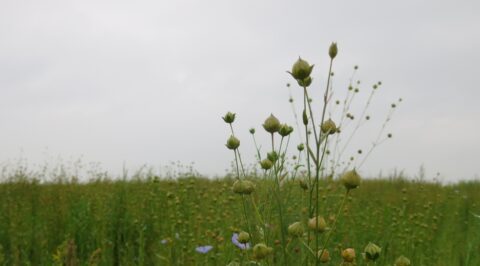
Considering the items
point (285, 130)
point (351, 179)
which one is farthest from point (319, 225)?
point (285, 130)

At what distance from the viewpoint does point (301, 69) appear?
0.92m

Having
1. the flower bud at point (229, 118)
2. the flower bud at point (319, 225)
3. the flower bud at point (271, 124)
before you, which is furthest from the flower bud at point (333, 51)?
the flower bud at point (229, 118)

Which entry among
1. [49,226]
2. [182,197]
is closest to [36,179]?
[49,226]

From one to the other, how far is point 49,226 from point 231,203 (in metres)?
1.45

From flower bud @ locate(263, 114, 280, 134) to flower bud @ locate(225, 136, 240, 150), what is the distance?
0.43ft

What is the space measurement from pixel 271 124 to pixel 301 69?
26cm

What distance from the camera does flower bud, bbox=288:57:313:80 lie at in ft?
3.03

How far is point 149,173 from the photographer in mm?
5711

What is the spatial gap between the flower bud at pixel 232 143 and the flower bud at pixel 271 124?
0.43 ft

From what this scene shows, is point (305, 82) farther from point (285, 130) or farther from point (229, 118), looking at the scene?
point (229, 118)

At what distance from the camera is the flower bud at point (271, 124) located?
115 cm

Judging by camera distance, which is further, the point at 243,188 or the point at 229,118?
the point at 229,118

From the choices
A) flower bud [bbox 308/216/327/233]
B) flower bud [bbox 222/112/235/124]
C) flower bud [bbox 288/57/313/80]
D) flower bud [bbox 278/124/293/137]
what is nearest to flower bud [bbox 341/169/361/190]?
flower bud [bbox 308/216/327/233]

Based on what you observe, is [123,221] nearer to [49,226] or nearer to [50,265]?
[49,226]
